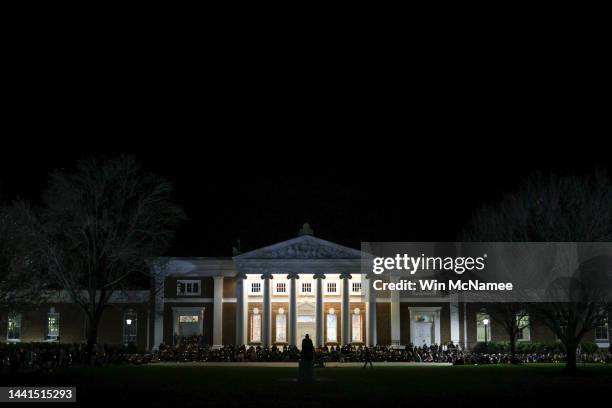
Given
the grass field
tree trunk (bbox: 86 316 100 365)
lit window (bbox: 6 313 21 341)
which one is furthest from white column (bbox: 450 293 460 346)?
lit window (bbox: 6 313 21 341)

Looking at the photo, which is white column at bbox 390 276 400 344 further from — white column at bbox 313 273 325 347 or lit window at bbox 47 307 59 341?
lit window at bbox 47 307 59 341

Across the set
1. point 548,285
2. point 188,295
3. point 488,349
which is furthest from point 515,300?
point 188,295

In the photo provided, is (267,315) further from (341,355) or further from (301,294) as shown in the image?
(341,355)

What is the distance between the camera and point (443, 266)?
64000mm

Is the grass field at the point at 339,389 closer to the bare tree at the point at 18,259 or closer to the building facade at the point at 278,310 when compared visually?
the bare tree at the point at 18,259

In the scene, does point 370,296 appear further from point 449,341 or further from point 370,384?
point 370,384

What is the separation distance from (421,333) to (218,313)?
17093mm

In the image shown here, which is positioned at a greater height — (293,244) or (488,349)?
(293,244)

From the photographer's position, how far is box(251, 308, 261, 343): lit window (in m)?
64.1

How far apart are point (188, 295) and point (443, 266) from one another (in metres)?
21.4

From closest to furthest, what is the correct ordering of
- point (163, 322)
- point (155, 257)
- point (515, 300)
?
point (515, 300)
point (155, 257)
point (163, 322)

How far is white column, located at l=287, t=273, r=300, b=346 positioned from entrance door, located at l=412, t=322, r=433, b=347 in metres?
10.4

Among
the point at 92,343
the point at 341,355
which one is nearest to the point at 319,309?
the point at 341,355

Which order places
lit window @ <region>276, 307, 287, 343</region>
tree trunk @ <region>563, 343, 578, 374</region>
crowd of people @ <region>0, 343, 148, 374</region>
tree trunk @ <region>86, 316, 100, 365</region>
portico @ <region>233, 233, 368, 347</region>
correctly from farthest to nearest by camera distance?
lit window @ <region>276, 307, 287, 343</region>
portico @ <region>233, 233, 368, 347</region>
tree trunk @ <region>86, 316, 100, 365</region>
crowd of people @ <region>0, 343, 148, 374</region>
tree trunk @ <region>563, 343, 578, 374</region>
